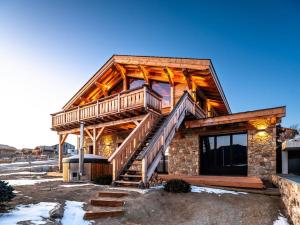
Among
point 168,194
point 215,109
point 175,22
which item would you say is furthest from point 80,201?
point 175,22

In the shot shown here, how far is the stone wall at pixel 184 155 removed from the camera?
40.8 feet

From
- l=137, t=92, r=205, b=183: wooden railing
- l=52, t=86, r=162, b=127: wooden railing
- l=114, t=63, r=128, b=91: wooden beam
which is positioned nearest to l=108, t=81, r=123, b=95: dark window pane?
l=114, t=63, r=128, b=91: wooden beam

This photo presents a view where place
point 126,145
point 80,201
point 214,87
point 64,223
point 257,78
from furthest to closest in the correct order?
point 257,78
point 214,87
point 126,145
point 80,201
point 64,223

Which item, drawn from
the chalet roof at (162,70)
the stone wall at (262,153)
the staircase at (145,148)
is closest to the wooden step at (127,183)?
the staircase at (145,148)

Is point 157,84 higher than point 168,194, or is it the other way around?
point 157,84

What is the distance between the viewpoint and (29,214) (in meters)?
5.29

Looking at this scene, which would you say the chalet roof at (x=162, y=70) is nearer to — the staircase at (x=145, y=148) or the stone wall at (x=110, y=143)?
the staircase at (x=145, y=148)

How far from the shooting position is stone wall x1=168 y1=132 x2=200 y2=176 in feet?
40.8

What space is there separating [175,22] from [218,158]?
12743 millimetres

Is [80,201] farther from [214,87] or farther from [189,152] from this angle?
[214,87]

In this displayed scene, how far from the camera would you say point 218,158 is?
40.0ft

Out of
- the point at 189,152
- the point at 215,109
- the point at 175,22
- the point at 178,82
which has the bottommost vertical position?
the point at 189,152

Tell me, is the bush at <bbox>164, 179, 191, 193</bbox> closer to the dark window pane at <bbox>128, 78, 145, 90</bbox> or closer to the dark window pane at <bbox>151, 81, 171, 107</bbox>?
the dark window pane at <bbox>151, 81, 171, 107</bbox>

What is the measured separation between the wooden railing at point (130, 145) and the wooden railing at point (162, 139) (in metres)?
1.34
